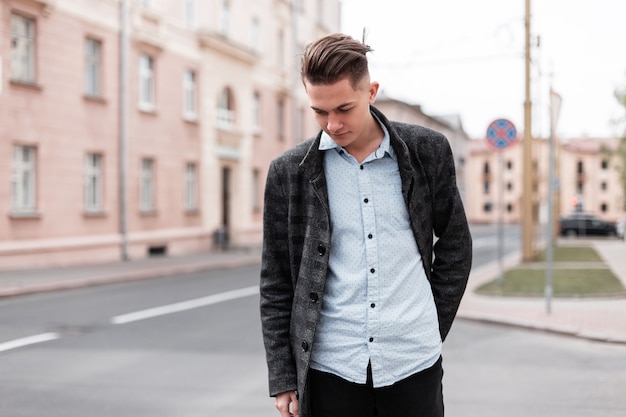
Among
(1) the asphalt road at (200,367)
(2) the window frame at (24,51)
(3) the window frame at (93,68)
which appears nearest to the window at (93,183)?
(3) the window frame at (93,68)

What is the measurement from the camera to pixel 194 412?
5605 mm

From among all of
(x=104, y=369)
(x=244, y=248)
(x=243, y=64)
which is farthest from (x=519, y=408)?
(x=243, y=64)

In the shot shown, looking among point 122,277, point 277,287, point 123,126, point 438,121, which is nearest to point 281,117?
point 123,126

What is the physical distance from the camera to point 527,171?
21203 mm

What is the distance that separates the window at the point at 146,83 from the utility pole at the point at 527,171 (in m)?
11.7

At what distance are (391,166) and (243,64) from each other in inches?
1195

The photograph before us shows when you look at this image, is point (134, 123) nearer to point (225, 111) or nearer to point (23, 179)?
point (23, 179)

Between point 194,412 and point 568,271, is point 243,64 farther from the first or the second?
point 194,412

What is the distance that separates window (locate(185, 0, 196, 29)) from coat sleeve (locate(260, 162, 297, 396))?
86.2ft

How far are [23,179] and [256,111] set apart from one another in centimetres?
1594

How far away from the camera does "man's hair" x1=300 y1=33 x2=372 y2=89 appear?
6.98ft

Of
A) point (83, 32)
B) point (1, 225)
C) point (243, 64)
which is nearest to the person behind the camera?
point (1, 225)

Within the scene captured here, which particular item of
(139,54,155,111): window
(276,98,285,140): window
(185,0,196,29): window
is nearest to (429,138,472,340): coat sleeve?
(139,54,155,111): window

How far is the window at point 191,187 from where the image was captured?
92.1 feet
